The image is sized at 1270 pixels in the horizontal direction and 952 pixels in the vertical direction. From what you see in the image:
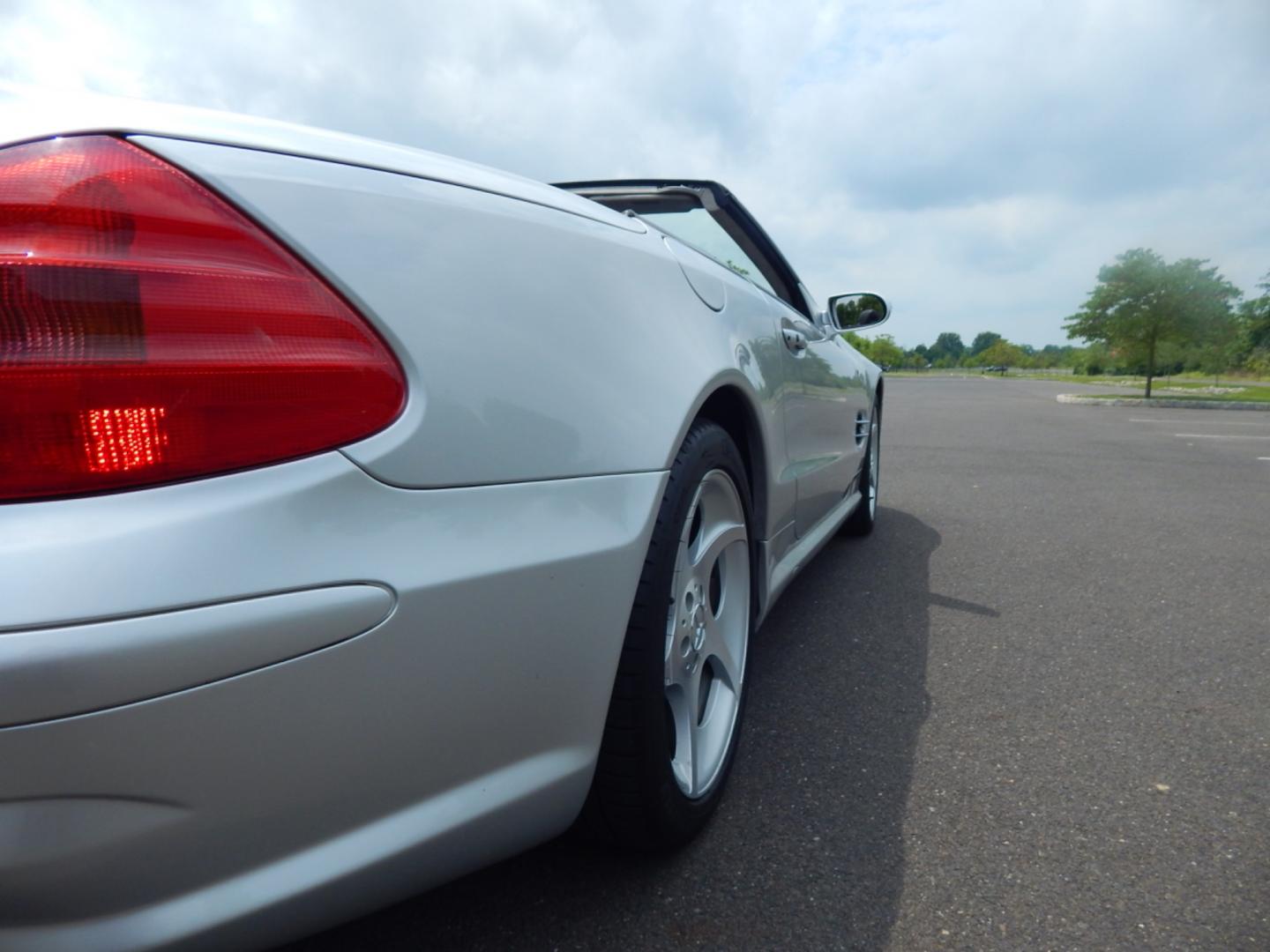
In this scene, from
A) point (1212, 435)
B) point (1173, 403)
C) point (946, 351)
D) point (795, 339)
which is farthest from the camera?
point (946, 351)

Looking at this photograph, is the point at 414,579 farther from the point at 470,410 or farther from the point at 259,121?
the point at 259,121

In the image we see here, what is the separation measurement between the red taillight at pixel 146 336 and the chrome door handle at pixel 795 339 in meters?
1.60

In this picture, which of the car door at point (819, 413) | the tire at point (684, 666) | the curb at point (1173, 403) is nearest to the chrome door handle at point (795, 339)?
the car door at point (819, 413)

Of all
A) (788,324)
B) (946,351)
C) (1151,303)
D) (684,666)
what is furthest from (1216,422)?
(946,351)

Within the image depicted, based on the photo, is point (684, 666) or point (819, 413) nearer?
point (684, 666)

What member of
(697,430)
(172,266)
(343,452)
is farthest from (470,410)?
(697,430)

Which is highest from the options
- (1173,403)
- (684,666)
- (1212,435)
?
(684,666)

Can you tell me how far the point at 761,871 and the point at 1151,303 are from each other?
27229 mm

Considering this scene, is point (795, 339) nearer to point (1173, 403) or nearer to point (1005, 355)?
point (1173, 403)

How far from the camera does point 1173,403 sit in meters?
21.1

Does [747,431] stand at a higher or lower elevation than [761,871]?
higher

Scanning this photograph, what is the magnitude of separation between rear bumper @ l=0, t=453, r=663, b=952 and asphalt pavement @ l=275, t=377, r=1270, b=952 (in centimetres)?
48

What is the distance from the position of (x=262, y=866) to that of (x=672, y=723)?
0.89m

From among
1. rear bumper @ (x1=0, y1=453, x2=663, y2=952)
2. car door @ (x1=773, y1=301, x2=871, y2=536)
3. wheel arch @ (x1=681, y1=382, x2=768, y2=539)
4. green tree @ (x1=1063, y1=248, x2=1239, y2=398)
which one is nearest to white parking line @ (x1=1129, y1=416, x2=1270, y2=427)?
green tree @ (x1=1063, y1=248, x2=1239, y2=398)
